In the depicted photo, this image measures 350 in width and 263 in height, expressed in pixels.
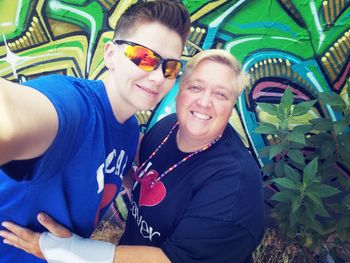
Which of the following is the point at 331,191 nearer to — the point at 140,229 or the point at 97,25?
the point at 140,229

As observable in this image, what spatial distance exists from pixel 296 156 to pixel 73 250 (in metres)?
1.81

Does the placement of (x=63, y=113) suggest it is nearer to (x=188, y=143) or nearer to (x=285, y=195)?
(x=188, y=143)

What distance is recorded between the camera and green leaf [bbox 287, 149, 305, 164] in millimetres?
2436

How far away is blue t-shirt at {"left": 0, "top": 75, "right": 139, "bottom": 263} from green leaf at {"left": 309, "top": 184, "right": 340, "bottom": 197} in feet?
4.80

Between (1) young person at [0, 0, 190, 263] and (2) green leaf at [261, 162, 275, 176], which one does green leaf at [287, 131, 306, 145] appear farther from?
(1) young person at [0, 0, 190, 263]

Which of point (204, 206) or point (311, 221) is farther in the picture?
point (311, 221)

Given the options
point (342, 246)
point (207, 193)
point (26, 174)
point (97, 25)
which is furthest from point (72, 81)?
point (342, 246)

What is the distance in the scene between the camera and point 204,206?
142 cm

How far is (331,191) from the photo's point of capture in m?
2.15

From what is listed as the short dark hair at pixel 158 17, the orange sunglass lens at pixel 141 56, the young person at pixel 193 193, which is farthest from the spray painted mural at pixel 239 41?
the orange sunglass lens at pixel 141 56

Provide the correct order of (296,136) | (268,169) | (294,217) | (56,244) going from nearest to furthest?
(56,244)
(294,217)
(296,136)
(268,169)

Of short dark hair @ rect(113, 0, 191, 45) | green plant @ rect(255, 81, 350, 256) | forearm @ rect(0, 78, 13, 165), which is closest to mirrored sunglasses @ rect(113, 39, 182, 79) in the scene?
short dark hair @ rect(113, 0, 191, 45)

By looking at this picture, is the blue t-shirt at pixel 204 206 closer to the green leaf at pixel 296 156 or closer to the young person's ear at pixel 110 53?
the young person's ear at pixel 110 53

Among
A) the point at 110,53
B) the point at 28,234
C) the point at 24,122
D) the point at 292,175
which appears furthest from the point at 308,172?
the point at 24,122
